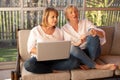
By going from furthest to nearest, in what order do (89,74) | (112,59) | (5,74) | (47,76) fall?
(5,74)
(112,59)
(89,74)
(47,76)

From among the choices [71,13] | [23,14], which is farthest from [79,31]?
[23,14]

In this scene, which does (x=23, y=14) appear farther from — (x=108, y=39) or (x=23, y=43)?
(x=108, y=39)

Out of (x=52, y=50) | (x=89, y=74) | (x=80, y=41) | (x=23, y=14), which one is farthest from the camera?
(x=23, y=14)

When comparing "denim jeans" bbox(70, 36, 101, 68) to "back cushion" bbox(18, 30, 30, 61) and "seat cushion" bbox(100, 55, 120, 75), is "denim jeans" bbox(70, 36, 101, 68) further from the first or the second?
"back cushion" bbox(18, 30, 30, 61)

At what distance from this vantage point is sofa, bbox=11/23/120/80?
2.30 m

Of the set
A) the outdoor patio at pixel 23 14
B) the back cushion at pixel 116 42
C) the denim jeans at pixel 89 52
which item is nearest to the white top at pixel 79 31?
the denim jeans at pixel 89 52

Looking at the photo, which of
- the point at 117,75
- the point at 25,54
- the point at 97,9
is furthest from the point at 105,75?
the point at 97,9

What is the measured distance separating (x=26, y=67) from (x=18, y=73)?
104mm

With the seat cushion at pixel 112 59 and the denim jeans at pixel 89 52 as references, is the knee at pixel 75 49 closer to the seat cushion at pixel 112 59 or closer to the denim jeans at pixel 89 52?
the denim jeans at pixel 89 52

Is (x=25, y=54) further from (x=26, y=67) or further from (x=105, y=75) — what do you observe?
(x=105, y=75)

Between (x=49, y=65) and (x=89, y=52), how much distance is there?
20.4 inches

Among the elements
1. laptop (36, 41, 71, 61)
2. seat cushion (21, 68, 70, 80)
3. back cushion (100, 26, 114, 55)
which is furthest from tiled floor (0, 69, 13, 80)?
back cushion (100, 26, 114, 55)

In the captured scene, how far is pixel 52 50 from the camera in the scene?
2.17m

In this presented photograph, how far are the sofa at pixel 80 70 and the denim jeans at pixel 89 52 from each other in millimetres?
106
